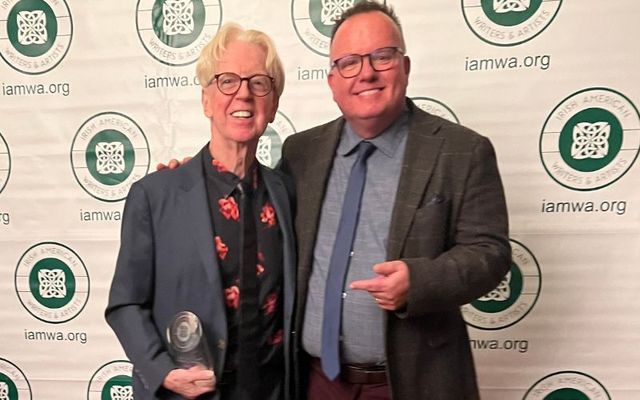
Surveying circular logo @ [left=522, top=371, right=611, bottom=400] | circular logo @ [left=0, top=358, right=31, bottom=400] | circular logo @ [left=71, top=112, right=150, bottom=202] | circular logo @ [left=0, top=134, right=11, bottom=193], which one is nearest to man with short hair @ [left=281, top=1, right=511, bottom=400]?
circular logo @ [left=522, top=371, right=611, bottom=400]

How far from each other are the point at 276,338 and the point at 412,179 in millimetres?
462

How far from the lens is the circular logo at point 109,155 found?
1816 millimetres

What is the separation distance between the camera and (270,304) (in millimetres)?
1102

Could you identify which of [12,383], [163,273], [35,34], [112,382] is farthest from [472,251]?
[12,383]

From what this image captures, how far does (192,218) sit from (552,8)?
1.31m

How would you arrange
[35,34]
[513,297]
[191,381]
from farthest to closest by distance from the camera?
[35,34]
[513,297]
[191,381]

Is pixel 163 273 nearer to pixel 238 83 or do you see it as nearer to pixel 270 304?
pixel 270 304

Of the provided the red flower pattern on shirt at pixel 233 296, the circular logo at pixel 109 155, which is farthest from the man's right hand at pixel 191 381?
the circular logo at pixel 109 155

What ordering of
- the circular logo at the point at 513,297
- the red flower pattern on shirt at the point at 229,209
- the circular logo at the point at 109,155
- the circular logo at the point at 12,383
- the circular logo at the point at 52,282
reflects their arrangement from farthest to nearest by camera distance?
the circular logo at the point at 12,383 < the circular logo at the point at 52,282 < the circular logo at the point at 109,155 < the circular logo at the point at 513,297 < the red flower pattern on shirt at the point at 229,209

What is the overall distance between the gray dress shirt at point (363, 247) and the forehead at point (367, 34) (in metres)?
0.18

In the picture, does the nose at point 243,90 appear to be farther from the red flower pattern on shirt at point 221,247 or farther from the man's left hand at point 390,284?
the man's left hand at point 390,284

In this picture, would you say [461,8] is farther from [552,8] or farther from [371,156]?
[371,156]

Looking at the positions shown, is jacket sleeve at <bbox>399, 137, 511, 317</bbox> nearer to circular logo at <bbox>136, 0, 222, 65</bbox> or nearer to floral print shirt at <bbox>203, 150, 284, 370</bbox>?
floral print shirt at <bbox>203, 150, 284, 370</bbox>

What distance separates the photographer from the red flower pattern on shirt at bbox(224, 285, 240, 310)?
105 cm
